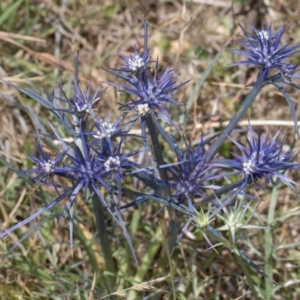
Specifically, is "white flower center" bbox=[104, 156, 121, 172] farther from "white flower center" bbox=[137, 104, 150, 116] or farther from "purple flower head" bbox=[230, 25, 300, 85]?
"purple flower head" bbox=[230, 25, 300, 85]

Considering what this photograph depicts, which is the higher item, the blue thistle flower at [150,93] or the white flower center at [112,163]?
the blue thistle flower at [150,93]

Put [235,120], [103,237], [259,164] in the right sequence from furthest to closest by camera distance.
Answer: [103,237] < [235,120] < [259,164]

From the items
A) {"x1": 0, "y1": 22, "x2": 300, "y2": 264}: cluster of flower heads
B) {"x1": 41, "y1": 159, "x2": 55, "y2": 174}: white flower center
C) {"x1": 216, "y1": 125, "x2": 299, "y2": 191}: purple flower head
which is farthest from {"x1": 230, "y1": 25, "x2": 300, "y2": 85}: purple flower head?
{"x1": 41, "y1": 159, "x2": 55, "y2": 174}: white flower center

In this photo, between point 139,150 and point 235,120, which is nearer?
point 139,150

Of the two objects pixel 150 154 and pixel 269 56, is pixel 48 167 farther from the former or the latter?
pixel 269 56

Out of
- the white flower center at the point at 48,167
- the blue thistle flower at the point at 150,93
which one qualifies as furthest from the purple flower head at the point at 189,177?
the white flower center at the point at 48,167

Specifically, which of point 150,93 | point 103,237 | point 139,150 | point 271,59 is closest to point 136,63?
point 150,93

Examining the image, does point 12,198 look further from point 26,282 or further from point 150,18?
point 150,18

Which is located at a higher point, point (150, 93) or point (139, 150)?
point (150, 93)

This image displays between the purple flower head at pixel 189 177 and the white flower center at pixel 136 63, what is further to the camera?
the purple flower head at pixel 189 177

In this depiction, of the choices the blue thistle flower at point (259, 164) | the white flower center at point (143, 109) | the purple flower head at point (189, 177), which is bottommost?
the purple flower head at point (189, 177)

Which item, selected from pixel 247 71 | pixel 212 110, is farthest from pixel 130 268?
pixel 247 71

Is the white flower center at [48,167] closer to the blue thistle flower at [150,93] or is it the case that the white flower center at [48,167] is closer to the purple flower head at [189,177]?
the blue thistle flower at [150,93]
